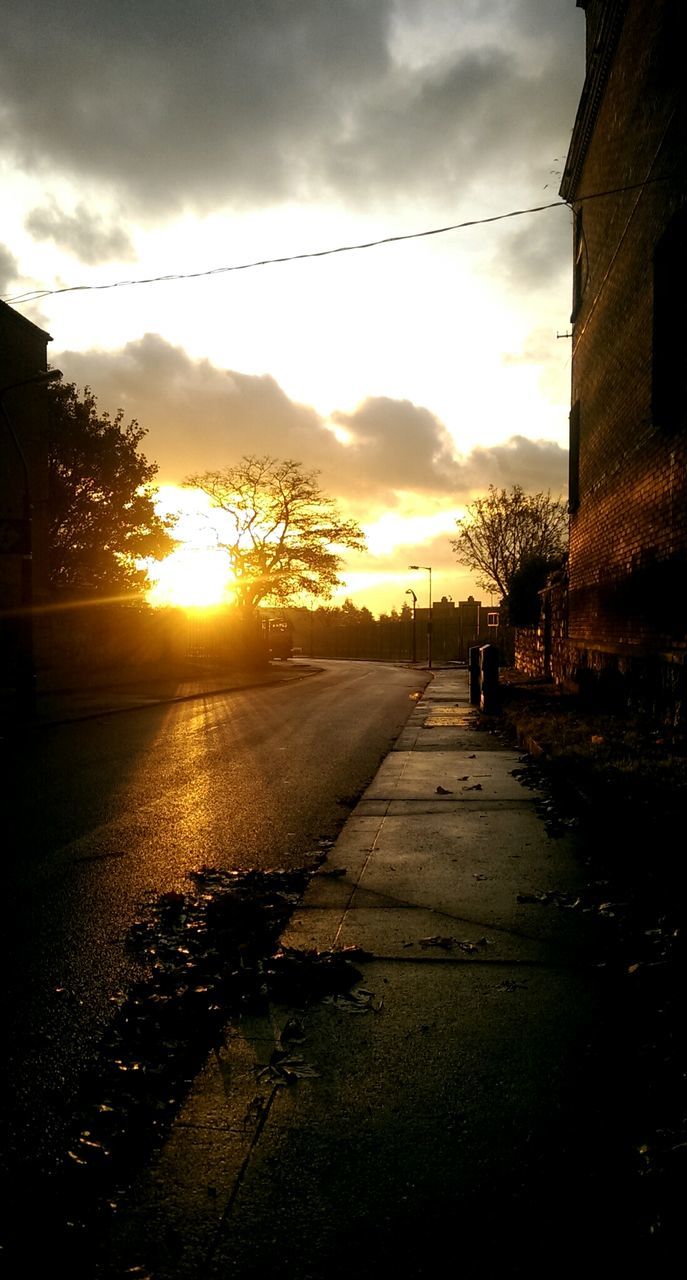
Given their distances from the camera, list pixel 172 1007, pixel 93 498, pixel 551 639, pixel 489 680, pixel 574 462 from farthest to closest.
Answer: pixel 93 498, pixel 551 639, pixel 489 680, pixel 574 462, pixel 172 1007

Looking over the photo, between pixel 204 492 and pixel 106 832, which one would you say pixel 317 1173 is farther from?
pixel 204 492

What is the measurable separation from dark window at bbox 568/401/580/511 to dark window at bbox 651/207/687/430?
5361 millimetres

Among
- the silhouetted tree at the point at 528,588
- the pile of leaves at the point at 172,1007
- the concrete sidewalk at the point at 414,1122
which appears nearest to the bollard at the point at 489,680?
the silhouetted tree at the point at 528,588

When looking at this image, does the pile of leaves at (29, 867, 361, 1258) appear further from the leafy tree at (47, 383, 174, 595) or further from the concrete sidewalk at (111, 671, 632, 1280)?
the leafy tree at (47, 383, 174, 595)

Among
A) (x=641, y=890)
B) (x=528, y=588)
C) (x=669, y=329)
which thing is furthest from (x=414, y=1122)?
(x=528, y=588)

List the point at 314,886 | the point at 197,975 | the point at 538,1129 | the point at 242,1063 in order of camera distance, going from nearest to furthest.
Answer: the point at 538,1129 < the point at 242,1063 < the point at 197,975 < the point at 314,886

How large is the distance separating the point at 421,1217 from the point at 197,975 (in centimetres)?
171

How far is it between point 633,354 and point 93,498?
1262 inches

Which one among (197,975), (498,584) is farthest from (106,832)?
(498,584)

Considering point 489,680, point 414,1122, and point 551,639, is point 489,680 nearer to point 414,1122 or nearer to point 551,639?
point 551,639

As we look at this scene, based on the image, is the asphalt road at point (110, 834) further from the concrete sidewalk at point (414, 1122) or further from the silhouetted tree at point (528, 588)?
the silhouetted tree at point (528, 588)

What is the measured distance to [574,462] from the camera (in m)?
15.3

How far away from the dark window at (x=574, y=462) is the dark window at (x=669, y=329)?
536 centimetres

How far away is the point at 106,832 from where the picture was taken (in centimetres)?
617
